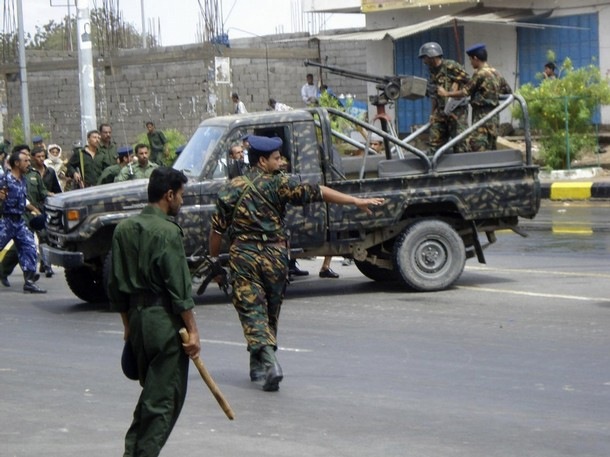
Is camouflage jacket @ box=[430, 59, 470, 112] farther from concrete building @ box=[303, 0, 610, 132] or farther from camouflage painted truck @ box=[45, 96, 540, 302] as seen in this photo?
concrete building @ box=[303, 0, 610, 132]

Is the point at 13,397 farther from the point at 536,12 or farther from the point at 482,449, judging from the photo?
the point at 536,12

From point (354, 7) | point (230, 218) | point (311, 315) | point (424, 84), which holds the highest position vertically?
point (354, 7)

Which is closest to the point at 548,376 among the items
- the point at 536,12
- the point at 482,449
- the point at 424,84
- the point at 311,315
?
→ the point at 482,449

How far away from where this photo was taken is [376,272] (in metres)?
14.0

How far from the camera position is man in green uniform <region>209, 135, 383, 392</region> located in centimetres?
870

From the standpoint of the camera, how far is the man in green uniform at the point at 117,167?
15823 millimetres

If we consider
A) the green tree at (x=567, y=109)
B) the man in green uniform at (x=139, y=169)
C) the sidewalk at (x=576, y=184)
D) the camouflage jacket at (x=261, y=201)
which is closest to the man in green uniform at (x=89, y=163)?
the man in green uniform at (x=139, y=169)

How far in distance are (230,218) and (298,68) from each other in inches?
978

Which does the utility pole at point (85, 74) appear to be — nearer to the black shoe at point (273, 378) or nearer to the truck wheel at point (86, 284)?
the truck wheel at point (86, 284)

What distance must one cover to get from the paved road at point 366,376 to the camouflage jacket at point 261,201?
105 cm

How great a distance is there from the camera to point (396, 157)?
548 inches

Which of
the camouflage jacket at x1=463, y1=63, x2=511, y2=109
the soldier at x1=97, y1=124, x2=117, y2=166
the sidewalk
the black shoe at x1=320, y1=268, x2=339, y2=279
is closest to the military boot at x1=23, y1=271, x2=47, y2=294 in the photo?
the black shoe at x1=320, y1=268, x2=339, y2=279

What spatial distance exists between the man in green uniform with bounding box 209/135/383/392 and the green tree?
16.0 metres

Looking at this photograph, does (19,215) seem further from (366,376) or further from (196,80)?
(196,80)
